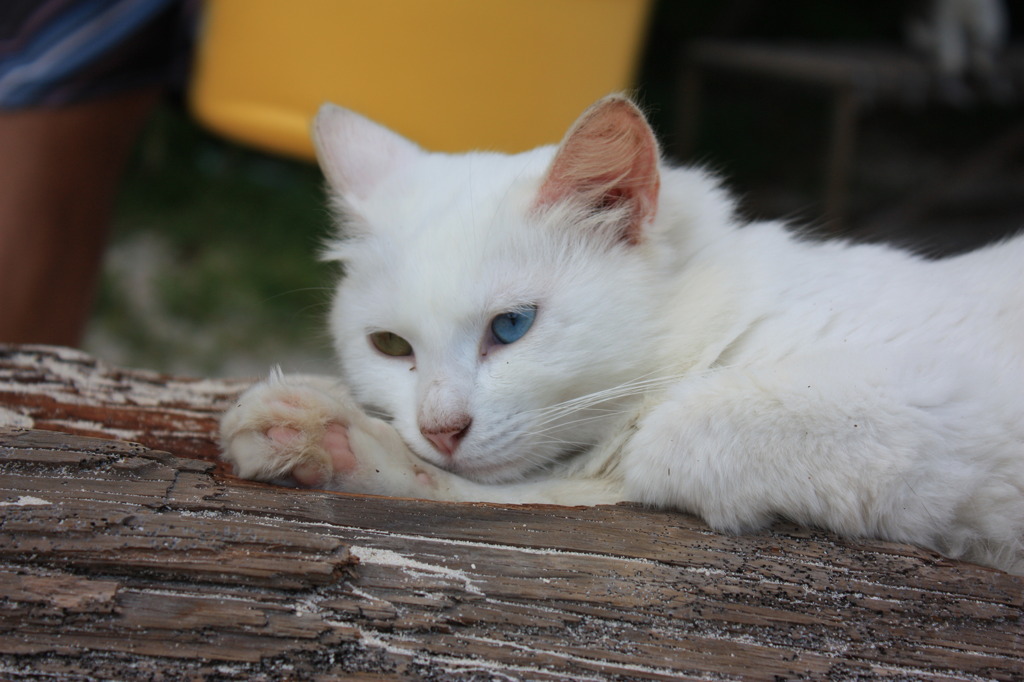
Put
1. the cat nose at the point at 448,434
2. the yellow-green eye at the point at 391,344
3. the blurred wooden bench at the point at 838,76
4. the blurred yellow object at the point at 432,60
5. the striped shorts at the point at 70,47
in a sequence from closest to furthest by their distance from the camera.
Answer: the cat nose at the point at 448,434
the yellow-green eye at the point at 391,344
the striped shorts at the point at 70,47
the blurred yellow object at the point at 432,60
the blurred wooden bench at the point at 838,76

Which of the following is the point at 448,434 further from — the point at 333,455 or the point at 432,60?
the point at 432,60

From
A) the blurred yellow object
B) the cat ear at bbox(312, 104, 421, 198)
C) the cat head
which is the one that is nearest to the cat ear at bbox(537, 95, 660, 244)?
the cat head

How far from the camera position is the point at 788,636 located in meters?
1.30

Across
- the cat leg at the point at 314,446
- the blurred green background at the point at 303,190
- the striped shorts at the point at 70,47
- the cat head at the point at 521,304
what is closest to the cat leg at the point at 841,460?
the cat head at the point at 521,304

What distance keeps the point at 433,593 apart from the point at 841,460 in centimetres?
70

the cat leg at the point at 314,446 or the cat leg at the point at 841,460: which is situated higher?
the cat leg at the point at 841,460

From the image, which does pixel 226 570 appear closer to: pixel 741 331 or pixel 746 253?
pixel 741 331

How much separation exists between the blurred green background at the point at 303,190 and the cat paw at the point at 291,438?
311 cm

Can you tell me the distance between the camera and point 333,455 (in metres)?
1.54

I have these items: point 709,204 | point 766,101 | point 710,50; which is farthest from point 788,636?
point 766,101

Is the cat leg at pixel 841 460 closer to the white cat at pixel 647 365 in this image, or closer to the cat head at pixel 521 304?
the white cat at pixel 647 365

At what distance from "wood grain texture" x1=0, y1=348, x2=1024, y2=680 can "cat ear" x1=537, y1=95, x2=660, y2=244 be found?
2.17ft

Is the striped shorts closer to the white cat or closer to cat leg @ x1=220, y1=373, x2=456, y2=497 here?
the white cat

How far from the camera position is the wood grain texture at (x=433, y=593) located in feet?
4.08
